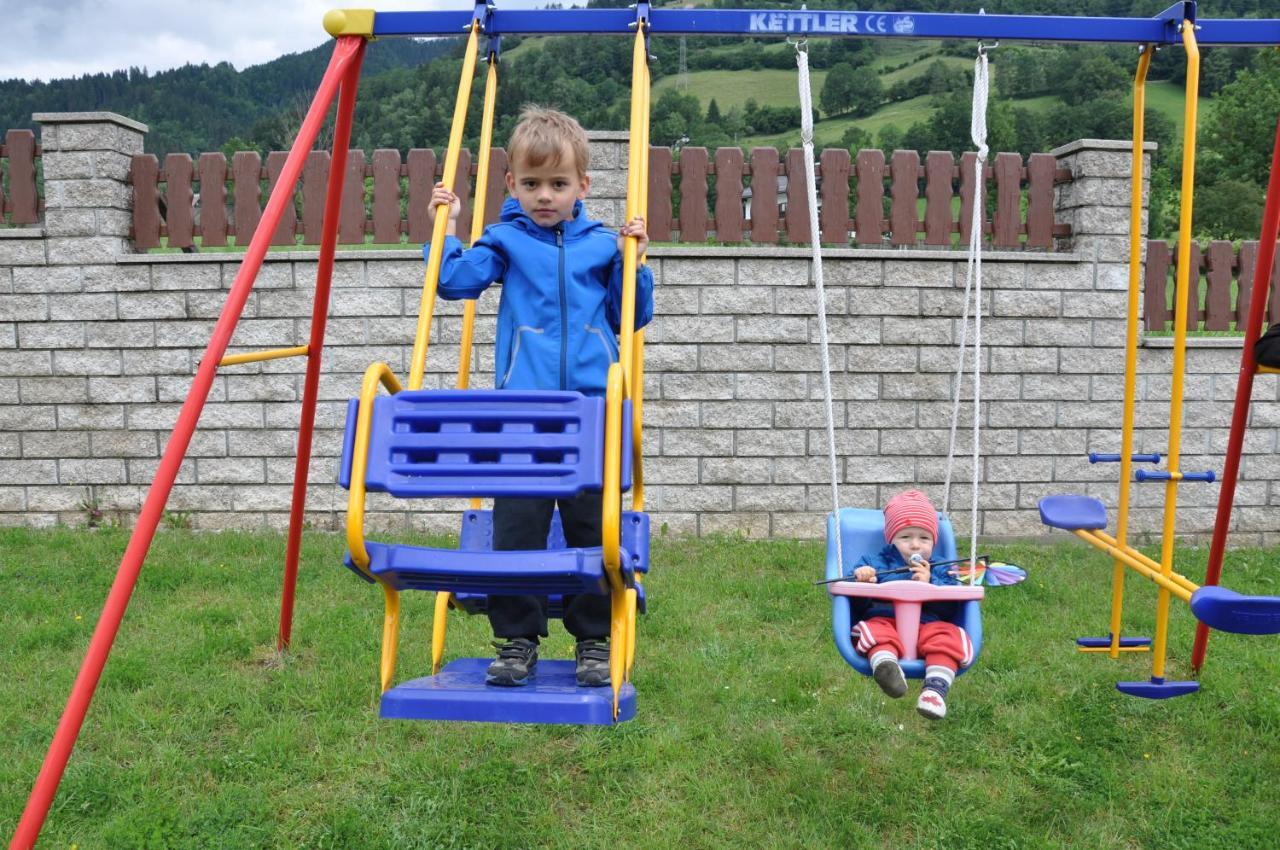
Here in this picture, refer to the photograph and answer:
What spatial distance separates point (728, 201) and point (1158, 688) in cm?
398

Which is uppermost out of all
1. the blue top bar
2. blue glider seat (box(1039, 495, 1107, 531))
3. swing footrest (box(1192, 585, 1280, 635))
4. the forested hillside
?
the forested hillside

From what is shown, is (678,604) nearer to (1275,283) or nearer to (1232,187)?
(1275,283)

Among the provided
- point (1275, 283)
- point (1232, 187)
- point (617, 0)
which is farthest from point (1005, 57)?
point (1275, 283)

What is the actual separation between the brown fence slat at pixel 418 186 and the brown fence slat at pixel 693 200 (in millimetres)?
1603

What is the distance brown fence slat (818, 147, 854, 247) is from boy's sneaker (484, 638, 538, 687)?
4.39 metres

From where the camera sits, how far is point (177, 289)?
21.8 feet

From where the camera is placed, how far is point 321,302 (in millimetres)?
4199

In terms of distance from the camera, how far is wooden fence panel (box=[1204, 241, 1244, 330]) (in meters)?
7.04

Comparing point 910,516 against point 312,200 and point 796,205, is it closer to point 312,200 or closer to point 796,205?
point 796,205

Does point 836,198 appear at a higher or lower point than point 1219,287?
higher

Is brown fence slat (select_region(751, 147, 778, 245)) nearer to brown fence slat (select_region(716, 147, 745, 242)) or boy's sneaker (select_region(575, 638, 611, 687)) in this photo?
brown fence slat (select_region(716, 147, 745, 242))

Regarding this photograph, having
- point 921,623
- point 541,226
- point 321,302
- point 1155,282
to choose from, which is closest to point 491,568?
point 541,226

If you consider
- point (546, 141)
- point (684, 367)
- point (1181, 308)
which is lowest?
point (684, 367)

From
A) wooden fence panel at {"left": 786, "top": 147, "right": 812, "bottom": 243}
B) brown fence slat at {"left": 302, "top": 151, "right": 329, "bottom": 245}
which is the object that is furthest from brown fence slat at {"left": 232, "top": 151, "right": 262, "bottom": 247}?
wooden fence panel at {"left": 786, "top": 147, "right": 812, "bottom": 243}
